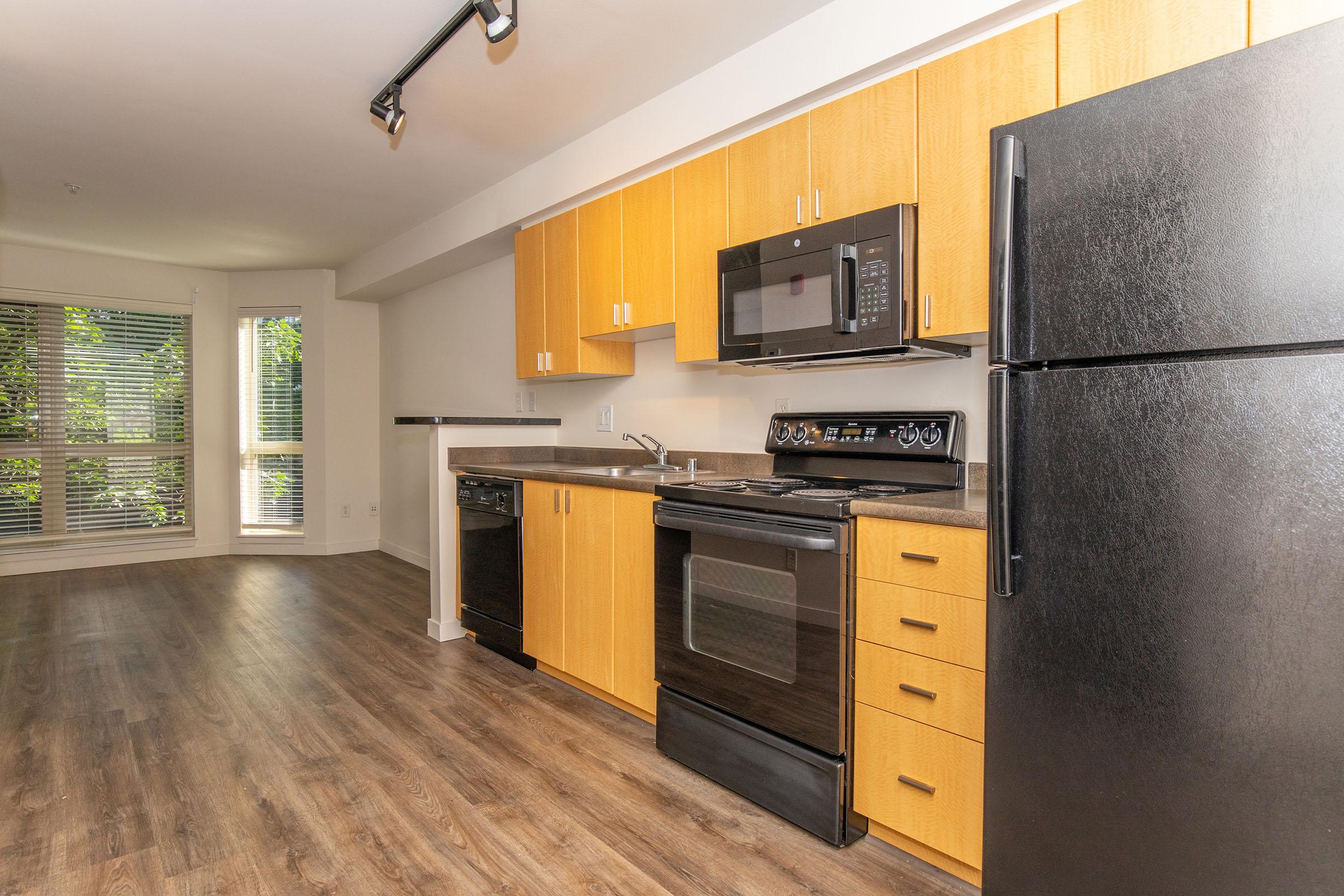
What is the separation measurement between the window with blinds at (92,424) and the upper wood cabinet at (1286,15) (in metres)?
6.96

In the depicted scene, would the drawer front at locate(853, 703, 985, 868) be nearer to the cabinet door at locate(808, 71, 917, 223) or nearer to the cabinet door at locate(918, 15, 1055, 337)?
the cabinet door at locate(918, 15, 1055, 337)

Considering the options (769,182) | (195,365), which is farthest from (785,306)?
(195,365)

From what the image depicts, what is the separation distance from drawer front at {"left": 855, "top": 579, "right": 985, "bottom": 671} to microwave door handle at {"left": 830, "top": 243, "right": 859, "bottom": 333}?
0.74m

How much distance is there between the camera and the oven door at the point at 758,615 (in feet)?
6.07

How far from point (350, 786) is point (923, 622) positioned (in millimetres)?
1727

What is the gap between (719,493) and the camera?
84.3 inches

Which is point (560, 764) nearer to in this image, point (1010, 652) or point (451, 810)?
point (451, 810)

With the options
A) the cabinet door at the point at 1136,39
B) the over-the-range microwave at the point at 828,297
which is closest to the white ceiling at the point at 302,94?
the over-the-range microwave at the point at 828,297

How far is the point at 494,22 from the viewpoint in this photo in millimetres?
2068

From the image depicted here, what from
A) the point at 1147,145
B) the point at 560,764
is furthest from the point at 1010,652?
the point at 560,764

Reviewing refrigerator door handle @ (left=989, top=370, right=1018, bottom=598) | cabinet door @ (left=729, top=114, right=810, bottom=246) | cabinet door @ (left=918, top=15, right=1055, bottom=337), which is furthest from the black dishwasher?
refrigerator door handle @ (left=989, top=370, right=1018, bottom=598)

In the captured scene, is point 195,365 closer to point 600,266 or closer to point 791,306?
point 600,266

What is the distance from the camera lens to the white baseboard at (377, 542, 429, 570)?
18.4 ft

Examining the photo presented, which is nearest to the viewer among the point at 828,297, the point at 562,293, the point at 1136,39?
the point at 1136,39
